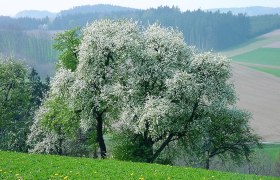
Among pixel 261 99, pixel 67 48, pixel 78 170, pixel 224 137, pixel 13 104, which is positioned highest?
pixel 67 48

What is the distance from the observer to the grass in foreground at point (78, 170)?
21.7 m

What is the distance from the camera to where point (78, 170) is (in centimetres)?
2394

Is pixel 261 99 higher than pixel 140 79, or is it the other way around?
pixel 140 79

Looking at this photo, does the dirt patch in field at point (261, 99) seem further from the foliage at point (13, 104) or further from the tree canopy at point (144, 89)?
the tree canopy at point (144, 89)

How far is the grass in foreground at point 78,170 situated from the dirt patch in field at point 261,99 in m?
72.3

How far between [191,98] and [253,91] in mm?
118379

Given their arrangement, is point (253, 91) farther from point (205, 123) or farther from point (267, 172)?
point (205, 123)

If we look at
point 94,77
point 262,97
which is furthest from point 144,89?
point 262,97

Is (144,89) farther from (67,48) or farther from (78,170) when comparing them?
(78,170)

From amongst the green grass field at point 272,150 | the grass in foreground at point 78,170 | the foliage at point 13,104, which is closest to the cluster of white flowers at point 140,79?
the grass in foreground at point 78,170

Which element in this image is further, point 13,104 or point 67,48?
point 13,104

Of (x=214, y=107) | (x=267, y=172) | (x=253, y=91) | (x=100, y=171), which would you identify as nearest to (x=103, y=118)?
(x=214, y=107)

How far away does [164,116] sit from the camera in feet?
130

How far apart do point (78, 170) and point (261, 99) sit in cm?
12756
